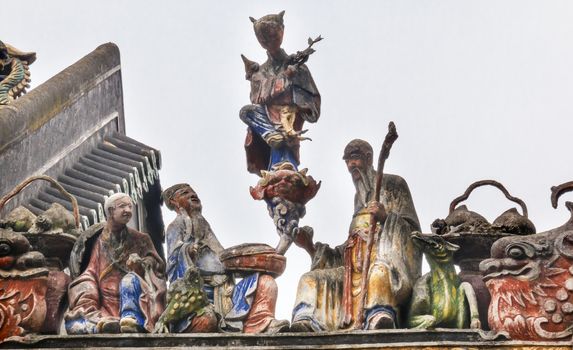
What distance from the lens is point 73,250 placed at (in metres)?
24.0

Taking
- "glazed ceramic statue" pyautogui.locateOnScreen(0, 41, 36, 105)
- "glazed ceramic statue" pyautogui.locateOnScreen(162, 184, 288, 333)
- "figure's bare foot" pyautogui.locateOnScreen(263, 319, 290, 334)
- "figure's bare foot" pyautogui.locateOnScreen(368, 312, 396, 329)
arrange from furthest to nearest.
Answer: "glazed ceramic statue" pyautogui.locateOnScreen(0, 41, 36, 105) < "glazed ceramic statue" pyautogui.locateOnScreen(162, 184, 288, 333) < "figure's bare foot" pyautogui.locateOnScreen(263, 319, 290, 334) < "figure's bare foot" pyautogui.locateOnScreen(368, 312, 396, 329)

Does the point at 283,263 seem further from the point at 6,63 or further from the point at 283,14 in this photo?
the point at 6,63

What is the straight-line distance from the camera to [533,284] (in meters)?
23.1

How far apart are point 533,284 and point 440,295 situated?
698 millimetres

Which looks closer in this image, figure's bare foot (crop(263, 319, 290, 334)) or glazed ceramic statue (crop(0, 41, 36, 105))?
figure's bare foot (crop(263, 319, 290, 334))

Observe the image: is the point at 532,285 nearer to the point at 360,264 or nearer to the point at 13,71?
the point at 360,264

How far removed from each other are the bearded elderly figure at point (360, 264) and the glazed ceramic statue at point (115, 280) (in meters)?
1.12

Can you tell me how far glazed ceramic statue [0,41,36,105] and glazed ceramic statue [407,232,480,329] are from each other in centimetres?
812

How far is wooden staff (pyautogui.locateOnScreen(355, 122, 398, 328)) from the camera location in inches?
915

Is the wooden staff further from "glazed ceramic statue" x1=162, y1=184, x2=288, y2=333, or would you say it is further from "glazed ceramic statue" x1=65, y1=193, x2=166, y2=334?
"glazed ceramic statue" x1=65, y1=193, x2=166, y2=334

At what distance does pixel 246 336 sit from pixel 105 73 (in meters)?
9.46

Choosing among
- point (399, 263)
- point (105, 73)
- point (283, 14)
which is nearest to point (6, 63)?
point (105, 73)

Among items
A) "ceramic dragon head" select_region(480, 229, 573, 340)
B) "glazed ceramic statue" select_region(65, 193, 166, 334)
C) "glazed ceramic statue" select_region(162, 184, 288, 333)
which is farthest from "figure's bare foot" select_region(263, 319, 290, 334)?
"ceramic dragon head" select_region(480, 229, 573, 340)

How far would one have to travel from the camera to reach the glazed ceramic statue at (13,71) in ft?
102
